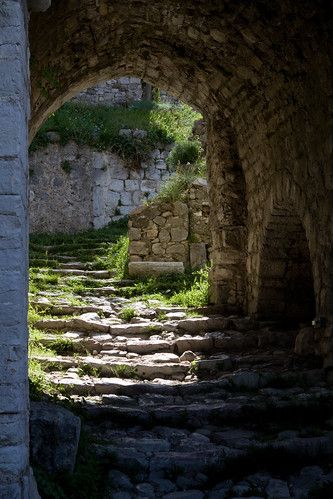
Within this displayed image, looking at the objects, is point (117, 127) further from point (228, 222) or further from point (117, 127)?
point (228, 222)

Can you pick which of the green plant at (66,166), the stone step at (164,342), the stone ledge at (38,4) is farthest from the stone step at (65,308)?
the green plant at (66,166)

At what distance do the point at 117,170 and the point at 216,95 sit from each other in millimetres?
8356

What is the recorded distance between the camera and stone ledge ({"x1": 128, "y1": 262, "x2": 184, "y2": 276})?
1035 centimetres

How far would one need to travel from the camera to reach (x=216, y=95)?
7.77 metres

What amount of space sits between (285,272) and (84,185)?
9.01 metres

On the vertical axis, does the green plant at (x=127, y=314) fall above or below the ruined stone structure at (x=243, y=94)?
below

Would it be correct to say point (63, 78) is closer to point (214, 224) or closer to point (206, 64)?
point (206, 64)

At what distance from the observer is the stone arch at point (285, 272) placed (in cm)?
712

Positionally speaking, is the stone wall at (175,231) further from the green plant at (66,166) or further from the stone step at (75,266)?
the green plant at (66,166)

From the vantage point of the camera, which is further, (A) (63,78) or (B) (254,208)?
(B) (254,208)

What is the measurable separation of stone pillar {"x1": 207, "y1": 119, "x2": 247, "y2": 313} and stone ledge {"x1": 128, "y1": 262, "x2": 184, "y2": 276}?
1.79 meters

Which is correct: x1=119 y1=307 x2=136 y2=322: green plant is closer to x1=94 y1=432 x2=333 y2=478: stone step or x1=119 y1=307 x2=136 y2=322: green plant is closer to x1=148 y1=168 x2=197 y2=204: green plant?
x1=148 y1=168 x2=197 y2=204: green plant

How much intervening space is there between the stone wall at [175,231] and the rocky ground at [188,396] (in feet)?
5.01

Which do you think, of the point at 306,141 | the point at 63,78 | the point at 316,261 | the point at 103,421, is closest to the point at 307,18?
the point at 306,141
